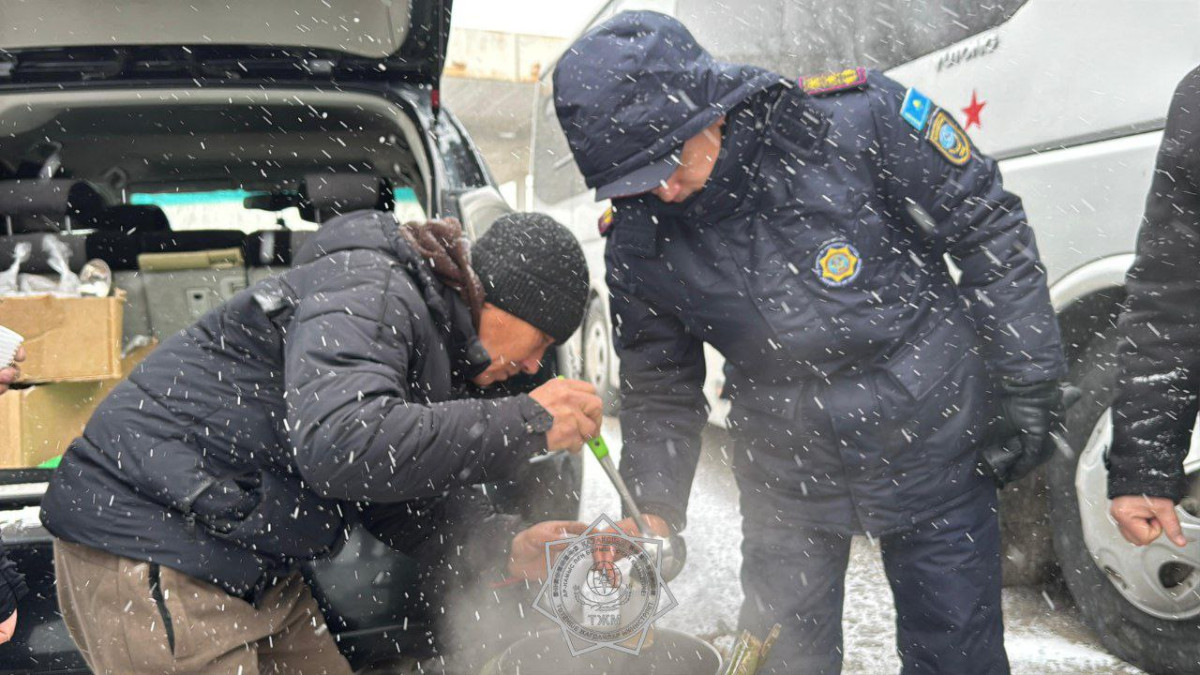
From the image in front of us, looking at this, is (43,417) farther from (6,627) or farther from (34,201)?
(6,627)

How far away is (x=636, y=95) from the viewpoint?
1636 millimetres

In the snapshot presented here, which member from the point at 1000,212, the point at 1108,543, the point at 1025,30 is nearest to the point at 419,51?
the point at 1025,30

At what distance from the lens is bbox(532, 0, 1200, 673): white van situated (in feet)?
7.52

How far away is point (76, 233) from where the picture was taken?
3.36m

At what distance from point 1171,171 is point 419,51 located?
2420 mm

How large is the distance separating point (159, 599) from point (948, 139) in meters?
1.77

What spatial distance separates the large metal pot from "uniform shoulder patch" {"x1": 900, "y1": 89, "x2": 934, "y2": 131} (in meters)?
1.12

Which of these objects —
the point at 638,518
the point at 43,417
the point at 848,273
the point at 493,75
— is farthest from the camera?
the point at 493,75

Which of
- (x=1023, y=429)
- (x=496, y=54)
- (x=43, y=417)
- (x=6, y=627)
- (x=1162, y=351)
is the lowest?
(x=496, y=54)

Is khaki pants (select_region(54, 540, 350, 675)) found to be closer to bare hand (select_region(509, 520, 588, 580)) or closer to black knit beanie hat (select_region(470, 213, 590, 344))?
bare hand (select_region(509, 520, 588, 580))

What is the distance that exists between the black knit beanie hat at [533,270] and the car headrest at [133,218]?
7.54 feet

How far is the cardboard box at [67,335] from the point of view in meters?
2.96

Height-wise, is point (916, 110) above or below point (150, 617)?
above

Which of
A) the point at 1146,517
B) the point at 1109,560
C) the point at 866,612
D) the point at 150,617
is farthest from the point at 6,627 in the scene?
the point at 1109,560
